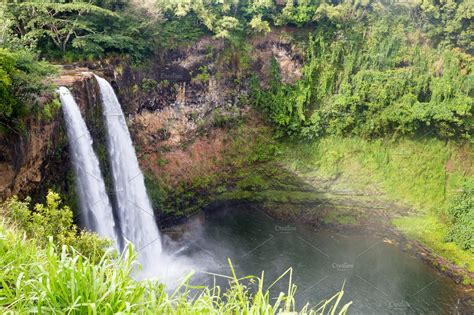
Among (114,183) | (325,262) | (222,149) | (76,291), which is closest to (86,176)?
(114,183)

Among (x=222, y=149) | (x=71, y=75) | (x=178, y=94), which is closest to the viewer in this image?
(x=71, y=75)

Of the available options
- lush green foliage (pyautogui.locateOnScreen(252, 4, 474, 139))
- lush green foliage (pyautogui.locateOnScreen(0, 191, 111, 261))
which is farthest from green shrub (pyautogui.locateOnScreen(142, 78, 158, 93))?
lush green foliage (pyautogui.locateOnScreen(0, 191, 111, 261))

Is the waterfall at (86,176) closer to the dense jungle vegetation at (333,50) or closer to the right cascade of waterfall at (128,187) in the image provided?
the right cascade of waterfall at (128,187)

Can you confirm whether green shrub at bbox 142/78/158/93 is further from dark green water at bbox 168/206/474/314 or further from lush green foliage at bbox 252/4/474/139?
dark green water at bbox 168/206/474/314

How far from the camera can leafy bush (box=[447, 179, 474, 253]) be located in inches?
686

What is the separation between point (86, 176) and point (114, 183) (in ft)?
6.55

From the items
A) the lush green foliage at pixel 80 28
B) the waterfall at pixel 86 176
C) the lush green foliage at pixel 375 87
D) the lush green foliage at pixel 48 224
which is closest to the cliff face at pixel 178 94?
the waterfall at pixel 86 176

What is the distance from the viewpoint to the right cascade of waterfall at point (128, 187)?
15.4 meters

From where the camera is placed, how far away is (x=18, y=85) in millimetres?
11164

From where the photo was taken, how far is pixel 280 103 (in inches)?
818

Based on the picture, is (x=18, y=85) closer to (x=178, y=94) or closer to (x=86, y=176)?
(x=86, y=176)

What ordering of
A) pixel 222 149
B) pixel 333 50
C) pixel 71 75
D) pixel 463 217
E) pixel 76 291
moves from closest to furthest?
pixel 76 291
pixel 71 75
pixel 463 217
pixel 222 149
pixel 333 50

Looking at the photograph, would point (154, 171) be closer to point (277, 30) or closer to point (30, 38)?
point (30, 38)

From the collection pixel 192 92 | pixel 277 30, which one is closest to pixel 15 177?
pixel 192 92
